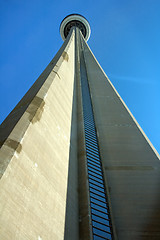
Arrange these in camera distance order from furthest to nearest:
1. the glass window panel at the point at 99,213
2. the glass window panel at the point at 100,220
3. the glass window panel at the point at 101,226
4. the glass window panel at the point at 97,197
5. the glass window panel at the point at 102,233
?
the glass window panel at the point at 97,197
the glass window panel at the point at 99,213
the glass window panel at the point at 100,220
the glass window panel at the point at 101,226
the glass window panel at the point at 102,233

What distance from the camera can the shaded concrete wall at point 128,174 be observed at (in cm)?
643

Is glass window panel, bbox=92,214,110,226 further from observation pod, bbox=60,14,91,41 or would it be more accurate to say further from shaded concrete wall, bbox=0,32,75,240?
observation pod, bbox=60,14,91,41

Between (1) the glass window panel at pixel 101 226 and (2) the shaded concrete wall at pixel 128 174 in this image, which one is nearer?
(1) the glass window panel at pixel 101 226

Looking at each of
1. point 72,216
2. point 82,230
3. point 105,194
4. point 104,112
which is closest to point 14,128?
point 72,216

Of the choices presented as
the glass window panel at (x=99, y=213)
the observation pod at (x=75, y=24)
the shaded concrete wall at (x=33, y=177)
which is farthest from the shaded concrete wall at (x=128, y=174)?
the observation pod at (x=75, y=24)

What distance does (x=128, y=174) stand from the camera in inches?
332

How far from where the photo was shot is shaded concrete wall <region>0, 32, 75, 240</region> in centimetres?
332

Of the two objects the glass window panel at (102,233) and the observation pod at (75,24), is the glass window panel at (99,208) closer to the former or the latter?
the glass window panel at (102,233)

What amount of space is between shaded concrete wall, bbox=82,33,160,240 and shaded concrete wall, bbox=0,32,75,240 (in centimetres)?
250

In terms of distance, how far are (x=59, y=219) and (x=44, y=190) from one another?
640mm

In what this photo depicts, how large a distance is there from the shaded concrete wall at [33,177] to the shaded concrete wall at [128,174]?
250cm

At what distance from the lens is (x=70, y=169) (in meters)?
6.40

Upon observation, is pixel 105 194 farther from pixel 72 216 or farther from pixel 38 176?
pixel 38 176

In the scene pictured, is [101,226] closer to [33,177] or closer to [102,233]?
[102,233]
